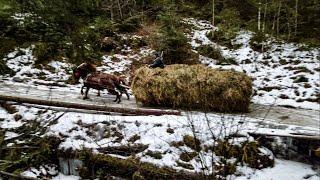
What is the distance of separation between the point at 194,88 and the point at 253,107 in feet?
7.80

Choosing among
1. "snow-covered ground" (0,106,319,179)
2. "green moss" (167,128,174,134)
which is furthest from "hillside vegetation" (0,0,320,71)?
"green moss" (167,128,174,134)

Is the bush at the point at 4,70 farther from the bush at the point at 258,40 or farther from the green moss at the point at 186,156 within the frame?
the bush at the point at 258,40

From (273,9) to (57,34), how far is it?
10751 millimetres

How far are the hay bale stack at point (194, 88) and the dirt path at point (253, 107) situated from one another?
562 mm

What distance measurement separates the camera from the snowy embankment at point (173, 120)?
8734 mm

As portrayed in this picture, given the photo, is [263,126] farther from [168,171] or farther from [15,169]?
[15,169]

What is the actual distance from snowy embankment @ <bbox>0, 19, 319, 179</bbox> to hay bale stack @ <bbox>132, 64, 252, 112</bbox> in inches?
22.4

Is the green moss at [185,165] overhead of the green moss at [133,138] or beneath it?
beneath

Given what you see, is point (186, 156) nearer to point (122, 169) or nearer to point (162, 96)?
point (122, 169)

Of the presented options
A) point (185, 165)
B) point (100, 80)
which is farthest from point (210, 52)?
point (185, 165)

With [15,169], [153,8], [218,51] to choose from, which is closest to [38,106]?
[15,169]

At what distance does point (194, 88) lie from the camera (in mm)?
10773

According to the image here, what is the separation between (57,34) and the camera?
733 inches

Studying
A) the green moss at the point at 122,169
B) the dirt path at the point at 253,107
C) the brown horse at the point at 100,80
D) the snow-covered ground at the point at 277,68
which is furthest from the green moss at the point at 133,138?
the snow-covered ground at the point at 277,68
